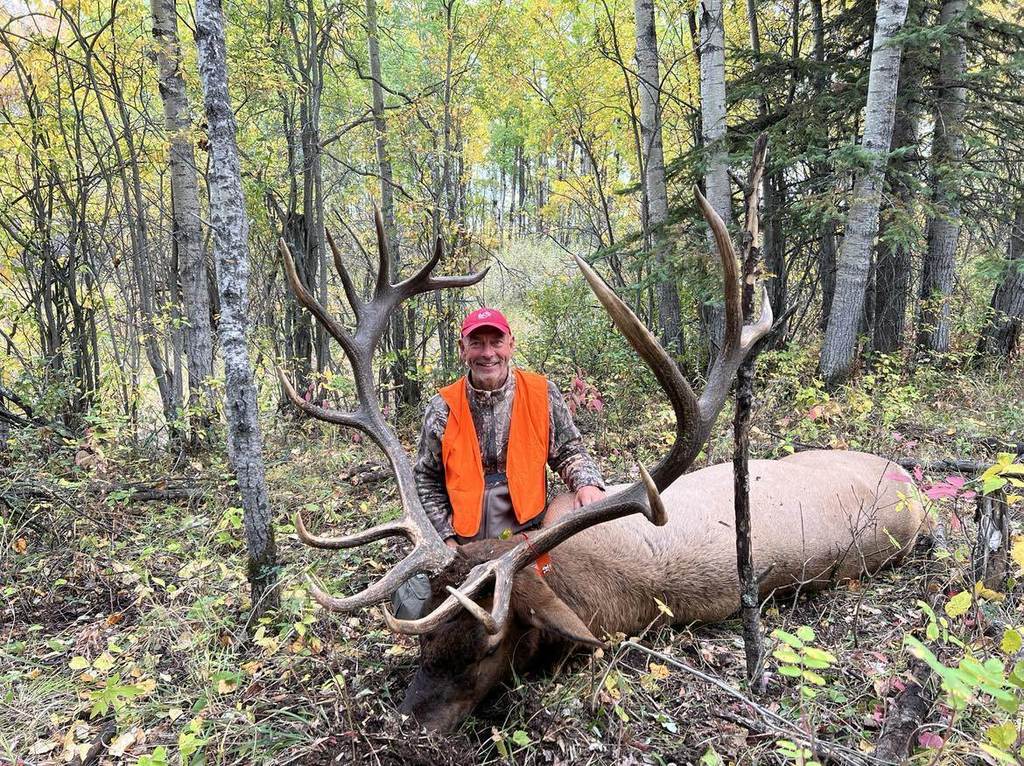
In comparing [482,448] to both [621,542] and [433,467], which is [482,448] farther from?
[621,542]

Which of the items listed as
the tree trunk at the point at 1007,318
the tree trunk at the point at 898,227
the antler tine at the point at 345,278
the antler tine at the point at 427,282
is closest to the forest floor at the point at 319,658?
the antler tine at the point at 345,278

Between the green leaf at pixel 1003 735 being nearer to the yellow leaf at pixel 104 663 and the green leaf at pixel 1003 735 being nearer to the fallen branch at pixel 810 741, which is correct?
the fallen branch at pixel 810 741

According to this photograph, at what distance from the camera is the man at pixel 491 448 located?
3.53 metres

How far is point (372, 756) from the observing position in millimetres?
2285

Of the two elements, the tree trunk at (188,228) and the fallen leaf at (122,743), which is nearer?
the fallen leaf at (122,743)

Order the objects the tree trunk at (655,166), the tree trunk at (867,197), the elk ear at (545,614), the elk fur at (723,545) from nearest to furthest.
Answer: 1. the elk ear at (545,614)
2. the elk fur at (723,545)
3. the tree trunk at (867,197)
4. the tree trunk at (655,166)

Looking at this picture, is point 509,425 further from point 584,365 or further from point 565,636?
point 584,365

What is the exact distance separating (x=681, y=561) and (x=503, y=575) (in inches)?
52.7

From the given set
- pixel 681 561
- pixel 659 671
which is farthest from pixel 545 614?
pixel 681 561

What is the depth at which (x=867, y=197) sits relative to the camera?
6426 millimetres

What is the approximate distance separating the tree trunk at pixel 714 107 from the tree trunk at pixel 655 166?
65 cm

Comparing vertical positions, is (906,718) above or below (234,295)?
below

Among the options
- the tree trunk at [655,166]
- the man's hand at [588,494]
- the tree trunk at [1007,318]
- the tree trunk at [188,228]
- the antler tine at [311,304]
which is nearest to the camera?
the antler tine at [311,304]

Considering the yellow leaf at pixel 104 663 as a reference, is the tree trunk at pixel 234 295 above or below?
above
